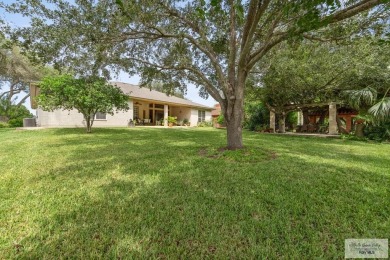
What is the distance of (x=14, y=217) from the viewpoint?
2613 millimetres

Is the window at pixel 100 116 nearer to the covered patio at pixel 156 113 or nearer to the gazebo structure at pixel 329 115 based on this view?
the covered patio at pixel 156 113

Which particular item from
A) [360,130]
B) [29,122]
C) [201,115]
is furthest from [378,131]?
[29,122]

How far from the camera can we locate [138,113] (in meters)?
24.2

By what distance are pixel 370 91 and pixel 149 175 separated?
42.9ft

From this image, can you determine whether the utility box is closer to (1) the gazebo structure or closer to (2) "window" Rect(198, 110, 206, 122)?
(2) "window" Rect(198, 110, 206, 122)

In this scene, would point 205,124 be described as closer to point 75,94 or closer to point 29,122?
point 75,94

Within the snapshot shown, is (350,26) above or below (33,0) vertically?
below

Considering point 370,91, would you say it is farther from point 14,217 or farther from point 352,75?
point 14,217

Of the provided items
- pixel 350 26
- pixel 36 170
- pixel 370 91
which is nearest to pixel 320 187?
pixel 350 26

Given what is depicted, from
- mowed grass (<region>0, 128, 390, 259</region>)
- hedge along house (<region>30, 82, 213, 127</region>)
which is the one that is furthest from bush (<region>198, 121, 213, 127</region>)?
mowed grass (<region>0, 128, 390, 259</region>)

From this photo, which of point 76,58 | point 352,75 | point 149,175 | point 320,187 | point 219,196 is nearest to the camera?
point 219,196

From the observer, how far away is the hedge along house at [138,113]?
55.3 ft

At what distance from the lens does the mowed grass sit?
211cm

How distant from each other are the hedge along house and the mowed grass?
10.6m
